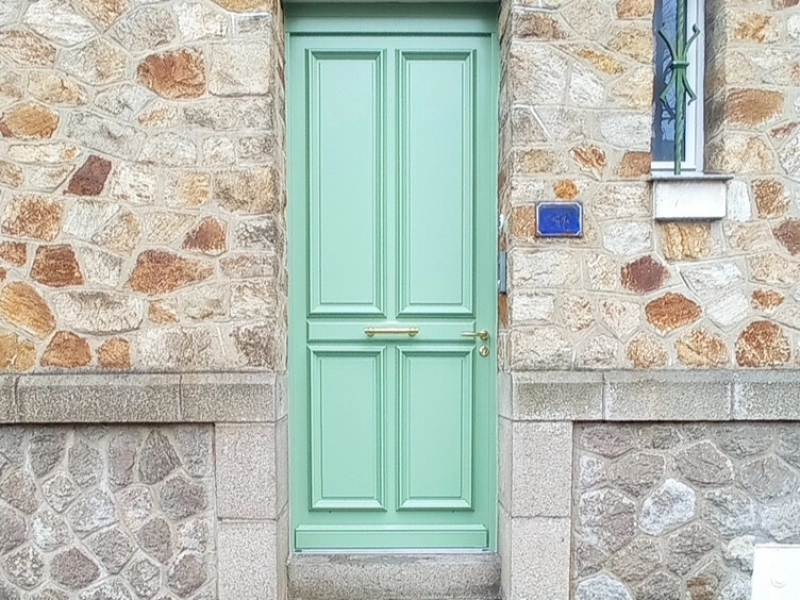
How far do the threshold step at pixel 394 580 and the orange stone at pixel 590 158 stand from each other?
181cm

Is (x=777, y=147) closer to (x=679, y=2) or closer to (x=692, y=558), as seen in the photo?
(x=679, y=2)

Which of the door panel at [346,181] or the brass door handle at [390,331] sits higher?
the door panel at [346,181]

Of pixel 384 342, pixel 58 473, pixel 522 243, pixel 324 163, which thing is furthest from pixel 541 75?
pixel 58 473

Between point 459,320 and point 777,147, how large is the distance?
5.03 ft

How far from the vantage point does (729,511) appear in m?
2.29

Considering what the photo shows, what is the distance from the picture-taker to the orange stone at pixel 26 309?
2244 mm

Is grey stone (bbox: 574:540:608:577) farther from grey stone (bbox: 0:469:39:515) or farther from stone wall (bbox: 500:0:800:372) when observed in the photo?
grey stone (bbox: 0:469:39:515)

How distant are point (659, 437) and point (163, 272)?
7.28 feet

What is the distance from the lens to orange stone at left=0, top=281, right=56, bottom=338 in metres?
2.24

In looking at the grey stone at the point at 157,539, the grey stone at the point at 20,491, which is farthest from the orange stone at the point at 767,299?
the grey stone at the point at 20,491

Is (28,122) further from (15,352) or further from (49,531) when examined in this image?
(49,531)

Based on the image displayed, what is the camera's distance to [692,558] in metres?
2.30

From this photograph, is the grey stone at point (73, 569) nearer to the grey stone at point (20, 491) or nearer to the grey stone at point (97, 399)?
the grey stone at point (20, 491)

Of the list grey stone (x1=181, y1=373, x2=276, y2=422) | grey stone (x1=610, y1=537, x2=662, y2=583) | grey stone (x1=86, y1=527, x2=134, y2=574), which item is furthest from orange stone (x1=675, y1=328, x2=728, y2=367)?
grey stone (x1=86, y1=527, x2=134, y2=574)
